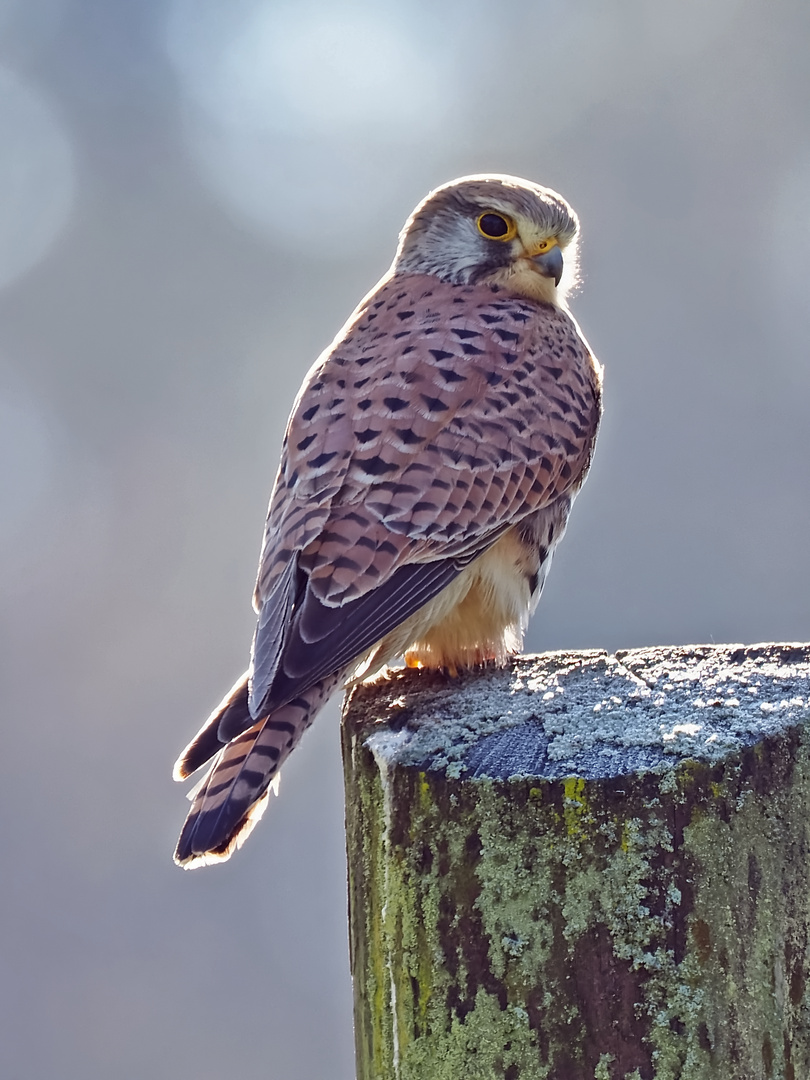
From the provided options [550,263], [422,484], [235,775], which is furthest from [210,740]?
[550,263]

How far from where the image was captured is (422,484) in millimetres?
2279

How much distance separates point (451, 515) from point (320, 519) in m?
0.27

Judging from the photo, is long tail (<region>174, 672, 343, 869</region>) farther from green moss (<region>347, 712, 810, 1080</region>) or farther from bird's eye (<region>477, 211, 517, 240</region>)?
bird's eye (<region>477, 211, 517, 240</region>)

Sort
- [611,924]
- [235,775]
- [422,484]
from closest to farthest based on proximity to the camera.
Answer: [611,924] < [235,775] < [422,484]

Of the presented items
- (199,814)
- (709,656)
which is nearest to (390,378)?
(709,656)

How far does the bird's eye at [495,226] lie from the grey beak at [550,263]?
100mm

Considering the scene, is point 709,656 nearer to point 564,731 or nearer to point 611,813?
point 564,731

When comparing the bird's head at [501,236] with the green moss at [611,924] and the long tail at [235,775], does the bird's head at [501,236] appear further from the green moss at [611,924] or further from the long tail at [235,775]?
the green moss at [611,924]

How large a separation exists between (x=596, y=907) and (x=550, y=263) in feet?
6.33

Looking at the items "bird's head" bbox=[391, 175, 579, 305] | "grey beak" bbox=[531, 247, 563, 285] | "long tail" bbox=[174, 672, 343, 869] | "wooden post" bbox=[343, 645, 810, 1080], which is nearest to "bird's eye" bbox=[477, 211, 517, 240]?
"bird's head" bbox=[391, 175, 579, 305]

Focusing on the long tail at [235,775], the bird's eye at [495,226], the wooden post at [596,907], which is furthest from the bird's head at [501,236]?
the wooden post at [596,907]

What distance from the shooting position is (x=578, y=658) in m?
2.12

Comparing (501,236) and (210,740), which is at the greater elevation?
(501,236)

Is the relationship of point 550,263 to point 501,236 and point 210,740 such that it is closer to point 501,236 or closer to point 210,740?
point 501,236
